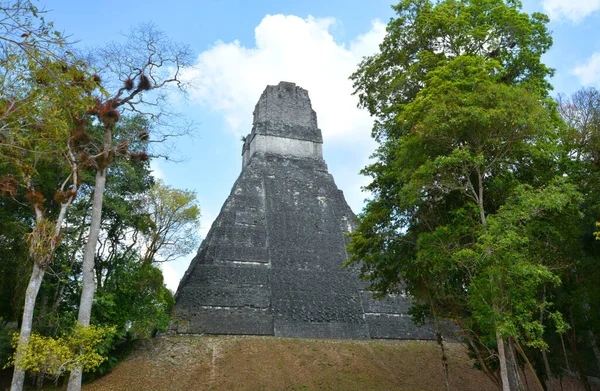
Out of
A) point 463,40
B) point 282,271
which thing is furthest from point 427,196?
point 282,271

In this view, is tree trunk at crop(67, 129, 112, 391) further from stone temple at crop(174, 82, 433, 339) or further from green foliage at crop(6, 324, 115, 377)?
stone temple at crop(174, 82, 433, 339)

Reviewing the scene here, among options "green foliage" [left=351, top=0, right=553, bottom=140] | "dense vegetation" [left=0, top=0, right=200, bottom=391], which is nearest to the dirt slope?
"dense vegetation" [left=0, top=0, right=200, bottom=391]

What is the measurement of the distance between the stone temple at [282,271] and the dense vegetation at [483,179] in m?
5.26

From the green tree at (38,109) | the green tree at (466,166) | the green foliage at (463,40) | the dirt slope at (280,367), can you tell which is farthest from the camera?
the dirt slope at (280,367)

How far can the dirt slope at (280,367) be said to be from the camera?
40.1 feet

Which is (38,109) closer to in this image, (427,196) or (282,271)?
(427,196)

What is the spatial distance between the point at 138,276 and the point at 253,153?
11.6 metres

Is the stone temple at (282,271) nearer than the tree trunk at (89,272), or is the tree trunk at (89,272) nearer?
the tree trunk at (89,272)

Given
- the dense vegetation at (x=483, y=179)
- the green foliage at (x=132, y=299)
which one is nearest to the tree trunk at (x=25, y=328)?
the green foliage at (x=132, y=299)

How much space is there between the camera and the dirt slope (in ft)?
40.1

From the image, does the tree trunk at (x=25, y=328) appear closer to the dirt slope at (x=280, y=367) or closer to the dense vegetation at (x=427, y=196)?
the dense vegetation at (x=427, y=196)

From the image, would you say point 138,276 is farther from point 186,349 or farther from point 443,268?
point 443,268

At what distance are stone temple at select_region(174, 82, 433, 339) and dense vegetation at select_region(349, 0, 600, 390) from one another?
526 cm

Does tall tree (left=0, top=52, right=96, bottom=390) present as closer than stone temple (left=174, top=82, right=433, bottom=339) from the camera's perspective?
Yes
